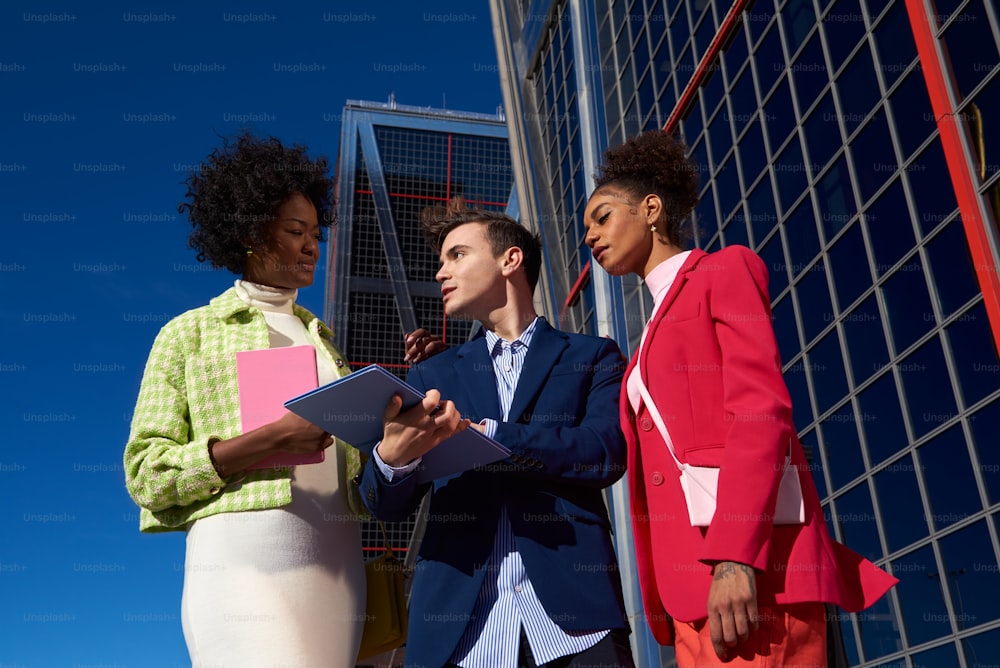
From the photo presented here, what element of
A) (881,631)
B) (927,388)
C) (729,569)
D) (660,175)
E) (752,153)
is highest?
(752,153)

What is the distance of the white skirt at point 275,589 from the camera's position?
1.99 m

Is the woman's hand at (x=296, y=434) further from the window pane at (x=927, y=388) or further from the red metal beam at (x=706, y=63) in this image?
the red metal beam at (x=706, y=63)

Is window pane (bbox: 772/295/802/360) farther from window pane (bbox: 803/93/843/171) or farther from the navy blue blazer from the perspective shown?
the navy blue blazer

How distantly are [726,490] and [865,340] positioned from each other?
21.0ft

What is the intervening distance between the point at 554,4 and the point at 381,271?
28.7m

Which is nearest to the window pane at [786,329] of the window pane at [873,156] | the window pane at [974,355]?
the window pane at [873,156]

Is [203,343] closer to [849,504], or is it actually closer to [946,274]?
[946,274]

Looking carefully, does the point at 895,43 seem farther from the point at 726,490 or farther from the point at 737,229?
the point at 726,490

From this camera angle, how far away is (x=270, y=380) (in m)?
2.12

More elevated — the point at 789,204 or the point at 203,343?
the point at 789,204

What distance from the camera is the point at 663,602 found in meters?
1.96

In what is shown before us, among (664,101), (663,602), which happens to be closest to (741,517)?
(663,602)

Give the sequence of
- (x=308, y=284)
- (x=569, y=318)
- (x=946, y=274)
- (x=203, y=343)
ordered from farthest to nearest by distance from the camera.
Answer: (x=569, y=318) → (x=946, y=274) → (x=308, y=284) → (x=203, y=343)

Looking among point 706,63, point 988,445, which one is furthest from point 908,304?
point 706,63
